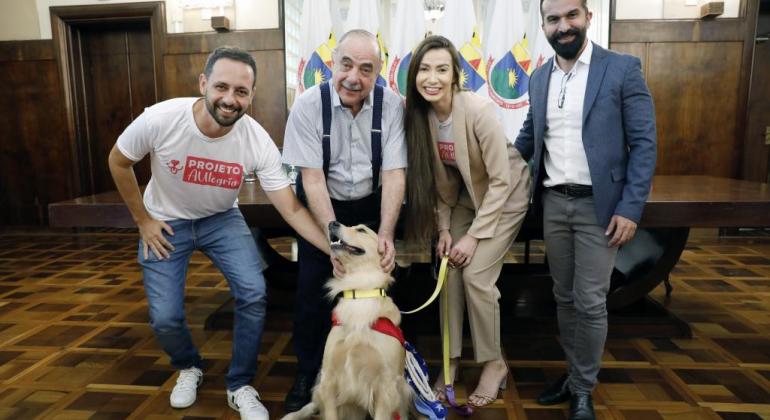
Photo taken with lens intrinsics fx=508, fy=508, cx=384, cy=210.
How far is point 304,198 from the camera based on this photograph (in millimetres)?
2068

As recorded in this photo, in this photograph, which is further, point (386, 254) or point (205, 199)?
point (205, 199)

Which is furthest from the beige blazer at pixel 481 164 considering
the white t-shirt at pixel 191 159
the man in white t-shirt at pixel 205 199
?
the white t-shirt at pixel 191 159

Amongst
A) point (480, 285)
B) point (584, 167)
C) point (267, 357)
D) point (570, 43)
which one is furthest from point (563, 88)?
point (267, 357)

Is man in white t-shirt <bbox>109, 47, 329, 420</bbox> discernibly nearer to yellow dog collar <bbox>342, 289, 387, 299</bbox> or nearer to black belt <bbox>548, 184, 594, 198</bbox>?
yellow dog collar <bbox>342, 289, 387, 299</bbox>

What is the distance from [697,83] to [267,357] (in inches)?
183

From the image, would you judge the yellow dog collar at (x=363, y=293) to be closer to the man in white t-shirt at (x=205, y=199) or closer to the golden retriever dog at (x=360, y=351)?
the golden retriever dog at (x=360, y=351)

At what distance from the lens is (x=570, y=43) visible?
174cm

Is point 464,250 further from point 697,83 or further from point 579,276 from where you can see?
point 697,83

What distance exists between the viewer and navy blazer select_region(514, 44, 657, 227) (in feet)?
5.53

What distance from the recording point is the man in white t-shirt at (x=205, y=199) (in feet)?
6.18

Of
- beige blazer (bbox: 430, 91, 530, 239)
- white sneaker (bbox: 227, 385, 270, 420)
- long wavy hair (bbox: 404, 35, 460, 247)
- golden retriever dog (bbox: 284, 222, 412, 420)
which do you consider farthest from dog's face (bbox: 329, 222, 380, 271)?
white sneaker (bbox: 227, 385, 270, 420)

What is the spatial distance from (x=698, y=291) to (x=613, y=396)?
69.2 inches

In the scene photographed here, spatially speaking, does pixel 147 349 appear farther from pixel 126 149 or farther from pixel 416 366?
pixel 416 366

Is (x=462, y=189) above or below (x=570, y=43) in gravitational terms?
below
